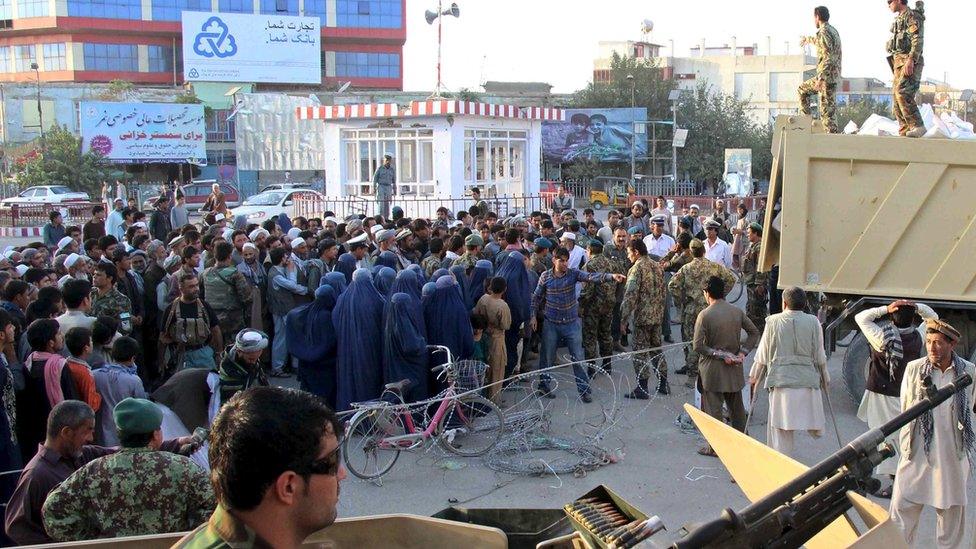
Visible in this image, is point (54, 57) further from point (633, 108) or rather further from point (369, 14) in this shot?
point (633, 108)

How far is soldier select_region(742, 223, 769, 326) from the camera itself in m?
10.7

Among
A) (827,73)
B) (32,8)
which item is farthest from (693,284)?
(32,8)

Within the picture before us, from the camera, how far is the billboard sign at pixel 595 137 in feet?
159

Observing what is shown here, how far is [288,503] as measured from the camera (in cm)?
204

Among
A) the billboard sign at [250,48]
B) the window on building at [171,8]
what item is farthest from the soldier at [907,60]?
the window on building at [171,8]

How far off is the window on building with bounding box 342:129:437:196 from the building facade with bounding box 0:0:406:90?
51054mm

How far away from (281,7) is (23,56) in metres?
19.7

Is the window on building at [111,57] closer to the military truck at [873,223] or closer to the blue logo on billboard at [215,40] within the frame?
the blue logo on billboard at [215,40]

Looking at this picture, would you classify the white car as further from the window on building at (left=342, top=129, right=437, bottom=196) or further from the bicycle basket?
the bicycle basket

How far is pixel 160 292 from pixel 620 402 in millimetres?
4732

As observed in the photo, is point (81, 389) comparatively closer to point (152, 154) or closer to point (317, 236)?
point (317, 236)

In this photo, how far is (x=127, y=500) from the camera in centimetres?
361

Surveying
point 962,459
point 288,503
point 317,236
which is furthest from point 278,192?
point 288,503

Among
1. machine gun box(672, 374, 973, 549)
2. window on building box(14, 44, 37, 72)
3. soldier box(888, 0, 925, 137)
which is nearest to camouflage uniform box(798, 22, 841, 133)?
soldier box(888, 0, 925, 137)
